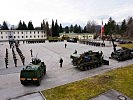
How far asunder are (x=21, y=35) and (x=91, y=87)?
75161 millimetres

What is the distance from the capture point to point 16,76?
2170 centimetres

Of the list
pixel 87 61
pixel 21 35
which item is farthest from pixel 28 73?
pixel 21 35

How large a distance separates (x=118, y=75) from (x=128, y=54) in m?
13.0

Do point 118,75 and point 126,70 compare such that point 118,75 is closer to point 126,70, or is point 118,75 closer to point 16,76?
point 126,70

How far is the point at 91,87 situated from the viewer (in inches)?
695

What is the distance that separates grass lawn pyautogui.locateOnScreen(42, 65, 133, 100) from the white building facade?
233 ft

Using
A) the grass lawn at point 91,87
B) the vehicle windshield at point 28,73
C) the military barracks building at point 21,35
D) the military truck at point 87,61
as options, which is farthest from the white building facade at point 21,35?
the grass lawn at point 91,87

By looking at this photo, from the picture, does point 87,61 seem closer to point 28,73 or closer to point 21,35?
point 28,73

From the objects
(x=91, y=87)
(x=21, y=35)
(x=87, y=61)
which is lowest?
(x=91, y=87)

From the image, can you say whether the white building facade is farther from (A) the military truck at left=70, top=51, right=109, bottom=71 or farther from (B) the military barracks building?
(A) the military truck at left=70, top=51, right=109, bottom=71

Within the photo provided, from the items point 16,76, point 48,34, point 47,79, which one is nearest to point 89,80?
point 47,79

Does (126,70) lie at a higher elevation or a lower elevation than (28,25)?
lower

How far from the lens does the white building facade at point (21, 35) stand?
278 ft

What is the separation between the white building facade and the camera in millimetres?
84750
